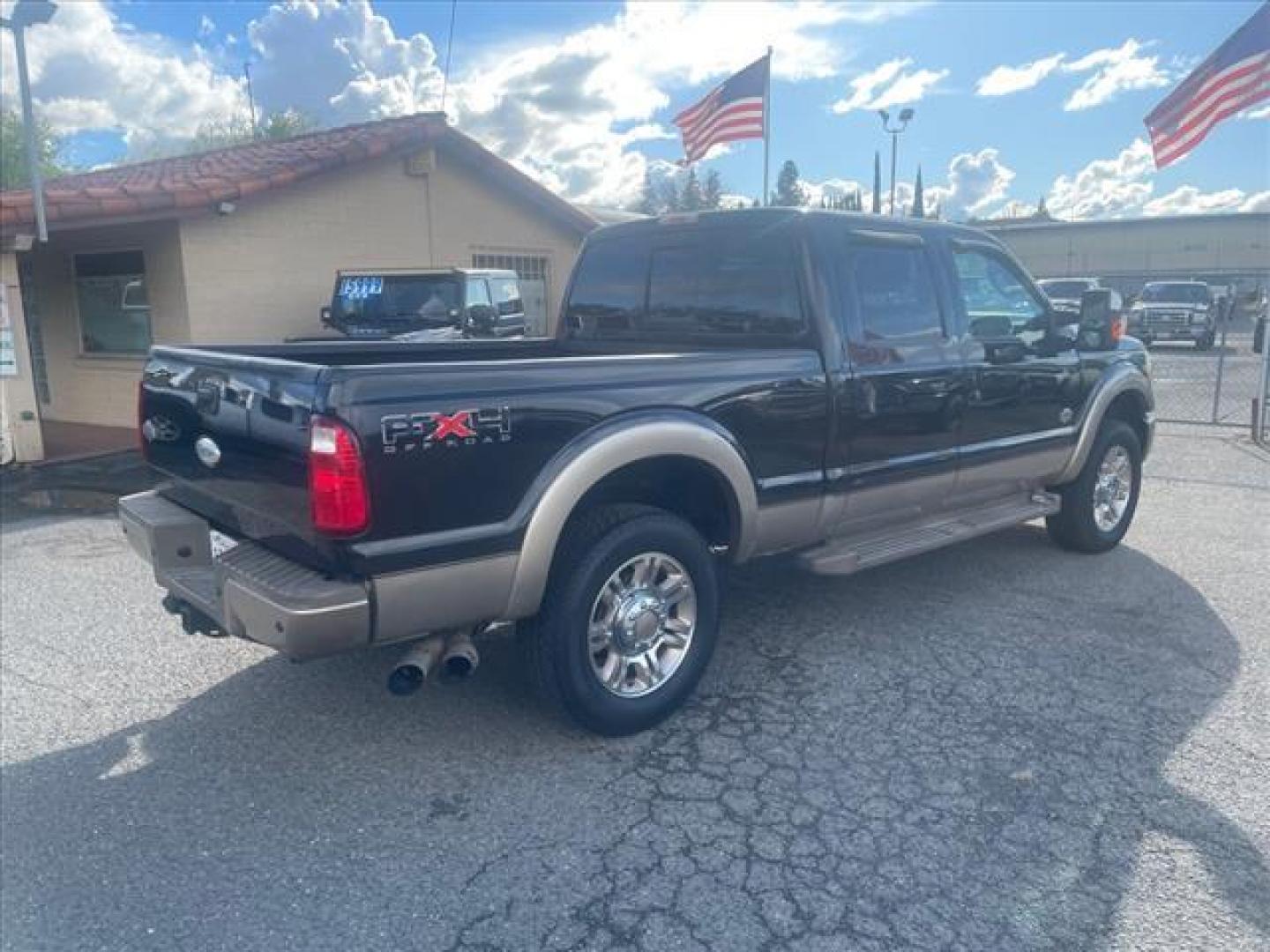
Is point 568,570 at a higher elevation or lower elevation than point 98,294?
lower

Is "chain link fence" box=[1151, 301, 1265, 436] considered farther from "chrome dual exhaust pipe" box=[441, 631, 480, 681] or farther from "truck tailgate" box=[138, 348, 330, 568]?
"truck tailgate" box=[138, 348, 330, 568]

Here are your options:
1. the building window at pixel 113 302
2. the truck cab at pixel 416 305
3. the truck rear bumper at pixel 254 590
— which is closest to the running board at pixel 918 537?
the truck rear bumper at pixel 254 590

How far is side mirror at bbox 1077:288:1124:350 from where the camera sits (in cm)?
560

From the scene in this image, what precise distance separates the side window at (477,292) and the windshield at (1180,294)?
72.5ft

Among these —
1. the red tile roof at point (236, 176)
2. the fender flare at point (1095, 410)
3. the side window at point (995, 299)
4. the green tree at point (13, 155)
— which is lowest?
the fender flare at point (1095, 410)

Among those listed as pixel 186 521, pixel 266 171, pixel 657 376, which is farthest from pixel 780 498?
pixel 266 171

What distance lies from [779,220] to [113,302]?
1045 centimetres

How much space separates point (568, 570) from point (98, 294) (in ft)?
36.8

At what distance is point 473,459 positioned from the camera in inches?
121

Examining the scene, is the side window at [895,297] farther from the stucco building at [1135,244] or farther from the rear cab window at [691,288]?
the stucco building at [1135,244]

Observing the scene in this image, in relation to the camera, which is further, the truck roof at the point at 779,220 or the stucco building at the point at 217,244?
the stucco building at the point at 217,244

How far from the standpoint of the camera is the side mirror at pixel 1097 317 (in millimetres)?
5598

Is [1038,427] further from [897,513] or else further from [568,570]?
[568,570]

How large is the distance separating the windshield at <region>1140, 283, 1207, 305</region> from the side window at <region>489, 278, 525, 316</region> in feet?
70.1
